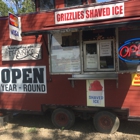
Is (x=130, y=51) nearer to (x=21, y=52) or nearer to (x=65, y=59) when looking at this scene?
(x=65, y=59)

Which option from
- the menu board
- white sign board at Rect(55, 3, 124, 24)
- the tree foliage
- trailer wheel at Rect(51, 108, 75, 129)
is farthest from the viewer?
the tree foliage

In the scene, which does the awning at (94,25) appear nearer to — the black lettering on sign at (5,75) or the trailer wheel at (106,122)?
the black lettering on sign at (5,75)

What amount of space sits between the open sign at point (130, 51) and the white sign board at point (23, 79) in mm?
2212

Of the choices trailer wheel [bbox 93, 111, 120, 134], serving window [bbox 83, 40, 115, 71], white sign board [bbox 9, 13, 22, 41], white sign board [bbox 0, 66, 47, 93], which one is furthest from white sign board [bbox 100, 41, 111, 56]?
white sign board [bbox 9, 13, 22, 41]

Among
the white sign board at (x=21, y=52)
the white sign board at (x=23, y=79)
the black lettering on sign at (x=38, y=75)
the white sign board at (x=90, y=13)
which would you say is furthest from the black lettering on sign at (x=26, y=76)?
the white sign board at (x=90, y=13)

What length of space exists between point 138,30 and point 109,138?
2.71 m

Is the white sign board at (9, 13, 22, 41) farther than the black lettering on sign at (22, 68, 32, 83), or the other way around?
the black lettering on sign at (22, 68, 32, 83)

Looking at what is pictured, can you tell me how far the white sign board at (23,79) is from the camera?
5902mm

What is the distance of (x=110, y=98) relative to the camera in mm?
5230

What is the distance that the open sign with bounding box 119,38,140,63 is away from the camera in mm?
4879

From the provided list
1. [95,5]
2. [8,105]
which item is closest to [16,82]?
[8,105]

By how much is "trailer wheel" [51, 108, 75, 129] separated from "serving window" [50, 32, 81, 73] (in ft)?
3.69

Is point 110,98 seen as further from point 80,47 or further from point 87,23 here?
point 87,23

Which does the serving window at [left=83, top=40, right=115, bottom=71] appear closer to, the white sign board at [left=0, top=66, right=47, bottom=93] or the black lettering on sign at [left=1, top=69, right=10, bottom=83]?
the white sign board at [left=0, top=66, right=47, bottom=93]
